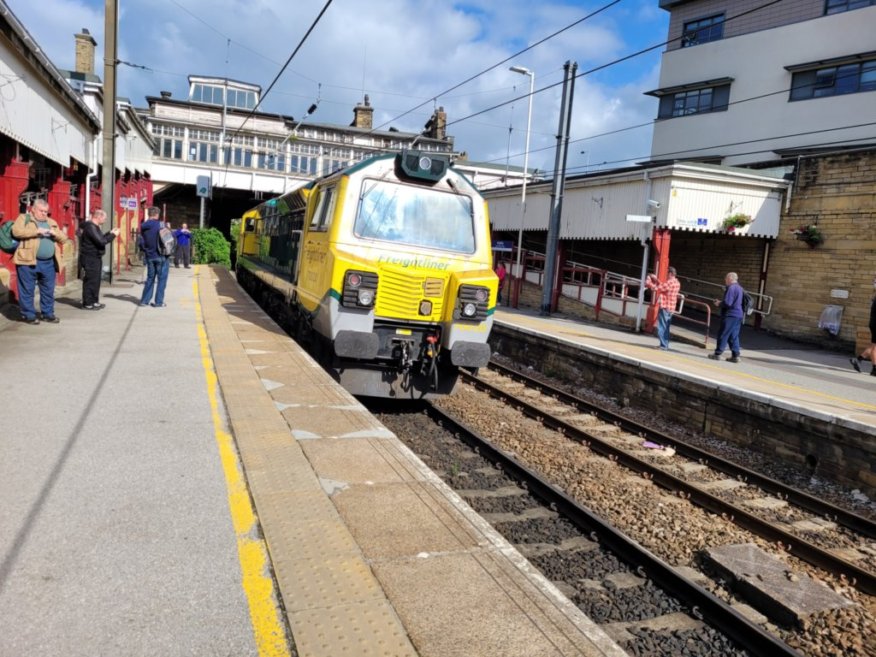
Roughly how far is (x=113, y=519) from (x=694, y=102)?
3180 centimetres

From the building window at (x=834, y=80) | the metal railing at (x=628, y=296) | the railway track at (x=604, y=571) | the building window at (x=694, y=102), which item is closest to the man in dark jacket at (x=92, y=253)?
the railway track at (x=604, y=571)

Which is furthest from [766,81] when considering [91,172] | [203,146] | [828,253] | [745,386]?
[203,146]

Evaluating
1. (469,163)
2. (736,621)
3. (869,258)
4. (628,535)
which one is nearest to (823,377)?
(869,258)

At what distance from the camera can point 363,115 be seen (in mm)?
46438

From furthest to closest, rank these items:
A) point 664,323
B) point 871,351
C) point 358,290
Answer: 1. point 664,323
2. point 871,351
3. point 358,290

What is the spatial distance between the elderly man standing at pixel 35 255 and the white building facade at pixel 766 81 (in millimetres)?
21707

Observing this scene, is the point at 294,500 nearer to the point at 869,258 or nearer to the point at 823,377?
the point at 823,377

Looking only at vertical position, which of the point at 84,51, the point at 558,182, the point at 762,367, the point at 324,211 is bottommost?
the point at 762,367

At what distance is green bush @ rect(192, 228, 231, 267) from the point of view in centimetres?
2966

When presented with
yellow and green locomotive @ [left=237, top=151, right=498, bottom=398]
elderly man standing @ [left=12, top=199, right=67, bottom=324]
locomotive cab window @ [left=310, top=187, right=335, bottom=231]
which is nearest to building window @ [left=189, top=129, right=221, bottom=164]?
elderly man standing @ [left=12, top=199, right=67, bottom=324]

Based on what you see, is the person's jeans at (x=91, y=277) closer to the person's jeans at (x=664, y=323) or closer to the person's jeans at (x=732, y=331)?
the person's jeans at (x=664, y=323)

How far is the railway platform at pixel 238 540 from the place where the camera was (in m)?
2.63

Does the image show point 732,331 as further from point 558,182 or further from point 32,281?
point 32,281

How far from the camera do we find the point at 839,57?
24.4 m
